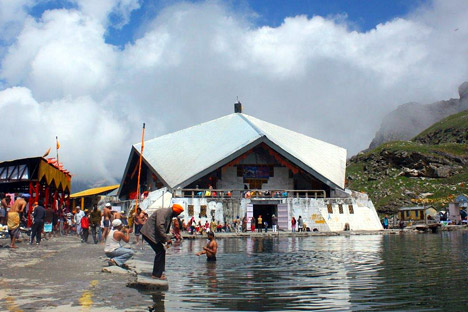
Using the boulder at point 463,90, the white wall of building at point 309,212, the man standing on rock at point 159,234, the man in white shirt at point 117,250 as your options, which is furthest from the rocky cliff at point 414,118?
the man standing on rock at point 159,234

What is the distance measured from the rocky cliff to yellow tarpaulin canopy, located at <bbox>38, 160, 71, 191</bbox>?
139643 millimetres

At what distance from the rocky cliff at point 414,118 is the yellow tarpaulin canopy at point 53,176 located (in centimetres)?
13964

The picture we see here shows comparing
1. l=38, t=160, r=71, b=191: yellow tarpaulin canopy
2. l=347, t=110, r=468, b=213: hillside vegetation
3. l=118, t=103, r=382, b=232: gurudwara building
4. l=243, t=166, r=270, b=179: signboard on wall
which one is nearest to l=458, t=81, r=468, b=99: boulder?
l=347, t=110, r=468, b=213: hillside vegetation

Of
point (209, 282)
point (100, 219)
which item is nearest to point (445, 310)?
point (209, 282)

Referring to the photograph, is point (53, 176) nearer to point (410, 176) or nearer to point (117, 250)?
point (117, 250)

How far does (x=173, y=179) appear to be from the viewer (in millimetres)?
36062

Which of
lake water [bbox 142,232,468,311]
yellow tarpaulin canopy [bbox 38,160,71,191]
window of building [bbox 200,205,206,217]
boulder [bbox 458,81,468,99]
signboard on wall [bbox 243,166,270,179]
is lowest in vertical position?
lake water [bbox 142,232,468,311]

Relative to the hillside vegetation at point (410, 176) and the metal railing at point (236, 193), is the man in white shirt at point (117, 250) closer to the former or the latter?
the metal railing at point (236, 193)

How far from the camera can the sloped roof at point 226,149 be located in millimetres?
36562

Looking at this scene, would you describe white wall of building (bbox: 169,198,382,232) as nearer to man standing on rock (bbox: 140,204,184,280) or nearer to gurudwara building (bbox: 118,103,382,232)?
gurudwara building (bbox: 118,103,382,232)

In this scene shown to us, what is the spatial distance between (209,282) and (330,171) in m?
32.7

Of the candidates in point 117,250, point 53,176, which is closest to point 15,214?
point 117,250

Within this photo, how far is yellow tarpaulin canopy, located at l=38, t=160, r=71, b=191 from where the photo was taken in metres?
23.5

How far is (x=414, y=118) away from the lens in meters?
168
